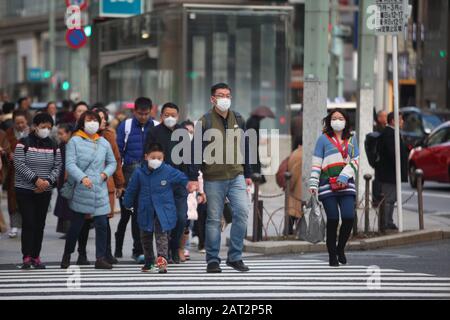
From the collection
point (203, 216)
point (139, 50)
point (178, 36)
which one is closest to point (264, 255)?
point (203, 216)

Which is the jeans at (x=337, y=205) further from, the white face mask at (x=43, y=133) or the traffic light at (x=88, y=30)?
the traffic light at (x=88, y=30)

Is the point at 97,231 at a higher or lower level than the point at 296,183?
lower

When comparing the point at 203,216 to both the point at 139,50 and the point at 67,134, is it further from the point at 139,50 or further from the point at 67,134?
the point at 139,50

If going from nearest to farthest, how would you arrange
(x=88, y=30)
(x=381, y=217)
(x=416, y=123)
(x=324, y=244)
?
1. (x=324, y=244)
2. (x=381, y=217)
3. (x=88, y=30)
4. (x=416, y=123)

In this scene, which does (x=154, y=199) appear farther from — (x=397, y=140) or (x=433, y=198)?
(x=433, y=198)

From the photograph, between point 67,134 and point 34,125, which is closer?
point 34,125

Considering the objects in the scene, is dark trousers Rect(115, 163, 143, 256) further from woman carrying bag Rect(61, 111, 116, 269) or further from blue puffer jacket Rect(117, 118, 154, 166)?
woman carrying bag Rect(61, 111, 116, 269)

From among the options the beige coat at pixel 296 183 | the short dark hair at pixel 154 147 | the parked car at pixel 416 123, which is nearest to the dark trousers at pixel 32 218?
the short dark hair at pixel 154 147

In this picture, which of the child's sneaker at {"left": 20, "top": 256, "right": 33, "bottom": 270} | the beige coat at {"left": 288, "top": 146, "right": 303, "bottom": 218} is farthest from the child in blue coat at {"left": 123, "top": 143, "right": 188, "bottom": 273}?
the beige coat at {"left": 288, "top": 146, "right": 303, "bottom": 218}

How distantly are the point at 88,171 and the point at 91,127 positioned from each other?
477 mm

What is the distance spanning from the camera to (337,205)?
13.8 metres

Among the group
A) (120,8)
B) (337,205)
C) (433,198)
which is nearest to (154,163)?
(337,205)

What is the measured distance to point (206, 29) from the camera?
25266mm

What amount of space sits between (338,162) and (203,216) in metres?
2.61
